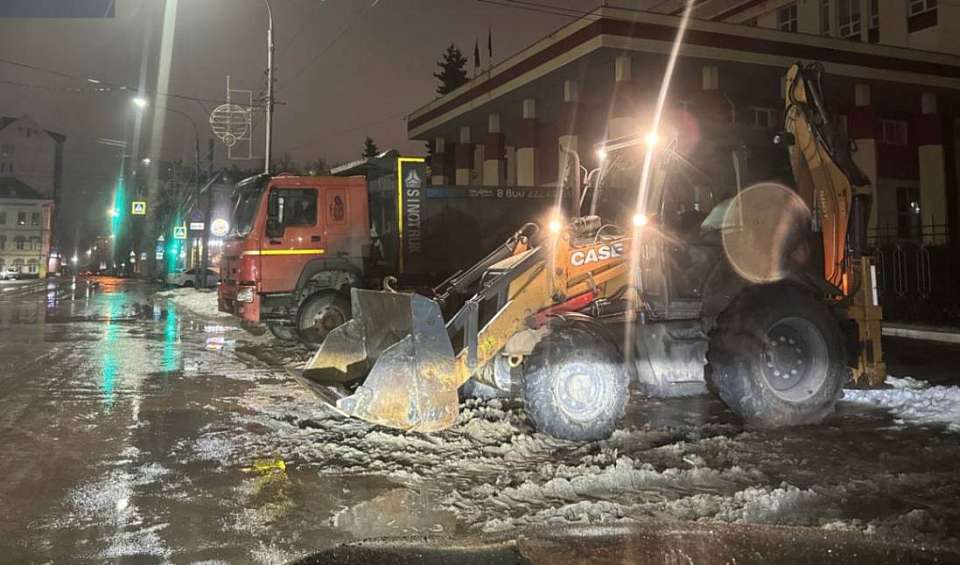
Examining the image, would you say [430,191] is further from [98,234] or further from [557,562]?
[98,234]

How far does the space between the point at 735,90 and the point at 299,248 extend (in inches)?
776

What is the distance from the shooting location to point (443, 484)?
529 centimetres

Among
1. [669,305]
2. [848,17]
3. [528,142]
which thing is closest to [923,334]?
[669,305]

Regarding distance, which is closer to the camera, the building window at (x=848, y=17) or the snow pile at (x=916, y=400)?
the snow pile at (x=916, y=400)

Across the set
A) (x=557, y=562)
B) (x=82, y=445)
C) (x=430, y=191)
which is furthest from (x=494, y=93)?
(x=557, y=562)

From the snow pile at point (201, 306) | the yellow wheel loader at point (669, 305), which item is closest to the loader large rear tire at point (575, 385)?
the yellow wheel loader at point (669, 305)

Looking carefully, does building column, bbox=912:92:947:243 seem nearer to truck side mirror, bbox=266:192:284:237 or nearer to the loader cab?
the loader cab

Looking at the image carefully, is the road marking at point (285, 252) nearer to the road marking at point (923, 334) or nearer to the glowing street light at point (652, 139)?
the glowing street light at point (652, 139)

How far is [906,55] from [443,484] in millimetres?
26889

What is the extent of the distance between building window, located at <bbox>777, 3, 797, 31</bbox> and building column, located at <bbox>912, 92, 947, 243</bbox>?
7.96m

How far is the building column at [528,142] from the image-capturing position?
26.3m

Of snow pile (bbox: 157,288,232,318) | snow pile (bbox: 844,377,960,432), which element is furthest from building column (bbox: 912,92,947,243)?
snow pile (bbox: 157,288,232,318)

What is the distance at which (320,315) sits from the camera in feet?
40.0

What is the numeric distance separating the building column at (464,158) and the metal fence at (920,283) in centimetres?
1893
